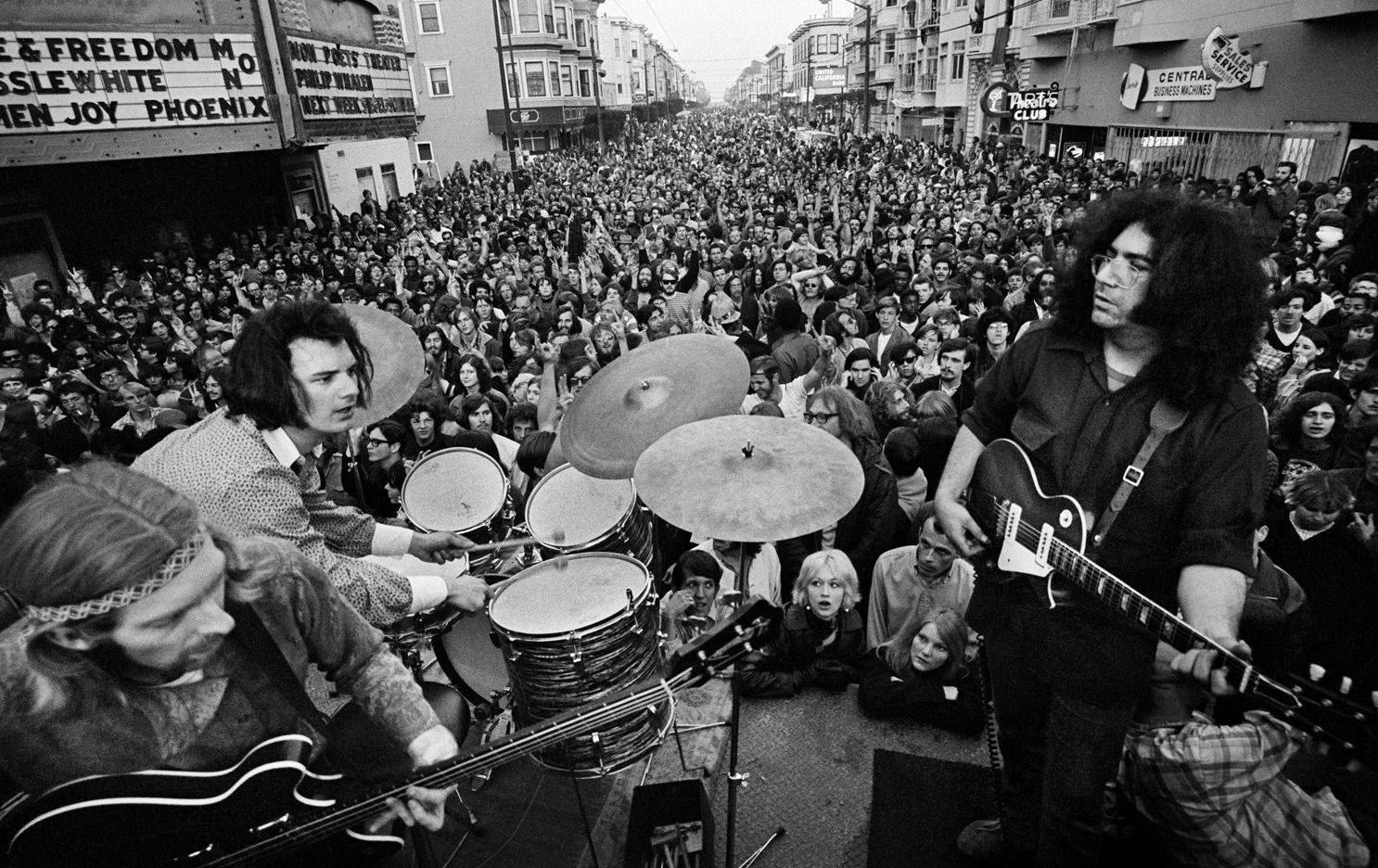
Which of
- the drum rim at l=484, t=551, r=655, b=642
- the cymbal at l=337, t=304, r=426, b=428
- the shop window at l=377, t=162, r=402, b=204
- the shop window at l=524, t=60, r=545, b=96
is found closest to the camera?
the drum rim at l=484, t=551, r=655, b=642

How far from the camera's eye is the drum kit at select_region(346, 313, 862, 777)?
2793mm

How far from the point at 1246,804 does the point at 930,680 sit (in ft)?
5.03

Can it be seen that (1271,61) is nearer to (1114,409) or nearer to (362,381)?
(1114,409)

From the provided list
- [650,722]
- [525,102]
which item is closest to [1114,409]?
[650,722]

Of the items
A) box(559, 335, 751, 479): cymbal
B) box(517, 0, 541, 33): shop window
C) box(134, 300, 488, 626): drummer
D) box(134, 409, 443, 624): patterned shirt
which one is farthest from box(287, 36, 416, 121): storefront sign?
box(517, 0, 541, 33): shop window

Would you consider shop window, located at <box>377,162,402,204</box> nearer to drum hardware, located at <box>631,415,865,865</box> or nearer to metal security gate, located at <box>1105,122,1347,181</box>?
metal security gate, located at <box>1105,122,1347,181</box>

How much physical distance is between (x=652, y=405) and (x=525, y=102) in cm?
4823

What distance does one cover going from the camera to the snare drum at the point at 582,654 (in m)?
2.75

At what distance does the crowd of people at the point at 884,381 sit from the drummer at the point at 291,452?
0.06 feet

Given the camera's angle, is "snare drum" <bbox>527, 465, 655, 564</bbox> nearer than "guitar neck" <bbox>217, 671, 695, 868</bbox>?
No

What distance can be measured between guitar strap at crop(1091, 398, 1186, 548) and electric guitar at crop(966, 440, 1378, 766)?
0.13 meters

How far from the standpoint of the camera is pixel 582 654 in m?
2.75

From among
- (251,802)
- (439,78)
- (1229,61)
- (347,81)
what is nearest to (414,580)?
(251,802)

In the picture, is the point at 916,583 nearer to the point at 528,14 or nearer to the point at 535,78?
the point at 535,78
